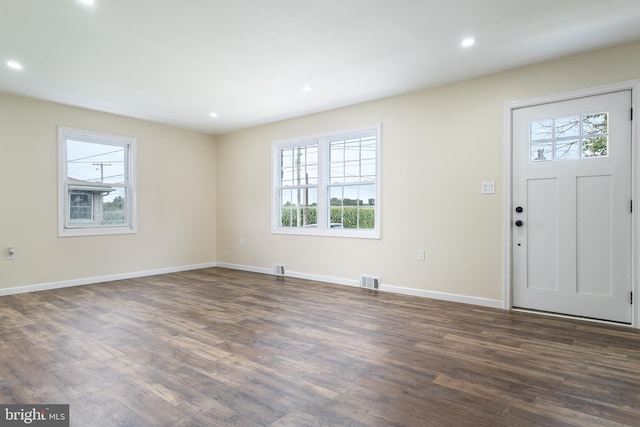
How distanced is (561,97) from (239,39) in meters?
3.24

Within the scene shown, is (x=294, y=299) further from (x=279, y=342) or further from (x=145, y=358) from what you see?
(x=145, y=358)

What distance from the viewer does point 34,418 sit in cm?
181

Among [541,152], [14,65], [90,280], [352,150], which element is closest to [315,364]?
[541,152]

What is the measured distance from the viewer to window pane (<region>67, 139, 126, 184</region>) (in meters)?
5.09

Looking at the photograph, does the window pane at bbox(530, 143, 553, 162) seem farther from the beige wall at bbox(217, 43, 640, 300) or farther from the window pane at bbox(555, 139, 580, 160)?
the beige wall at bbox(217, 43, 640, 300)

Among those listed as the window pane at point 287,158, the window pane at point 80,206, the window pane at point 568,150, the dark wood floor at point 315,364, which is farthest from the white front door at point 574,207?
the window pane at point 80,206

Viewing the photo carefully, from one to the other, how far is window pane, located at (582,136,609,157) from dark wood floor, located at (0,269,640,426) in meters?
1.66

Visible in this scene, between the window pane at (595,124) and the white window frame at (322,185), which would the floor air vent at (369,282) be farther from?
the window pane at (595,124)

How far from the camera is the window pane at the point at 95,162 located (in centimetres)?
509

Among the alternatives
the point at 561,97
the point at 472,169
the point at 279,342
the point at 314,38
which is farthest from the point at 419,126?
the point at 279,342

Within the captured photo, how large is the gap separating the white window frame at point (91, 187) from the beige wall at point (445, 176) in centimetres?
289
